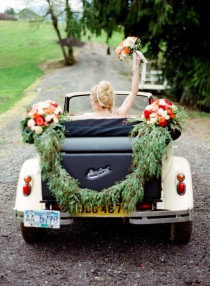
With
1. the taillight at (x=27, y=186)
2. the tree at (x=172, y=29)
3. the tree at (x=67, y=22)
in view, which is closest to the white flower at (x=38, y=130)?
the taillight at (x=27, y=186)

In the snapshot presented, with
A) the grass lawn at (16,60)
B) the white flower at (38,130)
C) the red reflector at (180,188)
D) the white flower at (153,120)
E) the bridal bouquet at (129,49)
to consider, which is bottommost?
the grass lawn at (16,60)

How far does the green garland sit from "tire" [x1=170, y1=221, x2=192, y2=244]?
2.19ft

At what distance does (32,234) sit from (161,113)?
68.0 inches

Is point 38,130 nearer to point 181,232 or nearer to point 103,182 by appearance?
point 103,182

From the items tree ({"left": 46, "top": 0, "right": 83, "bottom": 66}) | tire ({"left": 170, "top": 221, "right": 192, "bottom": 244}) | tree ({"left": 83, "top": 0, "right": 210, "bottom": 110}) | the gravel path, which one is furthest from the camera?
tree ({"left": 46, "top": 0, "right": 83, "bottom": 66})

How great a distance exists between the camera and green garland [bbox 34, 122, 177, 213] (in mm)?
4195

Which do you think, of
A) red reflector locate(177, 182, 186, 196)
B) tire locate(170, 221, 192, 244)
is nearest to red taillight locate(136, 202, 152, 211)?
red reflector locate(177, 182, 186, 196)

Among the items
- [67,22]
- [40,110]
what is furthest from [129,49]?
[67,22]

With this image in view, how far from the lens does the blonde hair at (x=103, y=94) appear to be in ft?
15.8

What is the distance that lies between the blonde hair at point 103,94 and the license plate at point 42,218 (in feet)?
4.06

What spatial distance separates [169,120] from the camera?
14.3 ft

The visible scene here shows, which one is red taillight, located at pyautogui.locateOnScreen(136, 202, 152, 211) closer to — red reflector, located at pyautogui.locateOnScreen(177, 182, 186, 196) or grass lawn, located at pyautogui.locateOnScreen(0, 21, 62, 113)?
red reflector, located at pyautogui.locateOnScreen(177, 182, 186, 196)

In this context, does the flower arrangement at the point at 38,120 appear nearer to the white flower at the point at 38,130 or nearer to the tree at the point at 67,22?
the white flower at the point at 38,130

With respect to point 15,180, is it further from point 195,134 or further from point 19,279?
point 195,134
